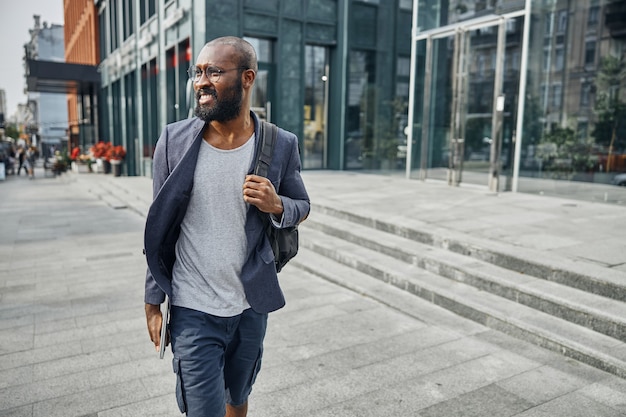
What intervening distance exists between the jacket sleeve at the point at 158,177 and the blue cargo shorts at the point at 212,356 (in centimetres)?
10

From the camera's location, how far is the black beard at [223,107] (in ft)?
6.88

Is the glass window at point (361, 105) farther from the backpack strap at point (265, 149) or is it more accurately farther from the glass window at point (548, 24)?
the backpack strap at point (265, 149)

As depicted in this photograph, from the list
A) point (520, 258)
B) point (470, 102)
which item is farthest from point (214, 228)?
point (470, 102)

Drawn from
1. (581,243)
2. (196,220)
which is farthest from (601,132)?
(196,220)

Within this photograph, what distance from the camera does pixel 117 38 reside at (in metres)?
24.5

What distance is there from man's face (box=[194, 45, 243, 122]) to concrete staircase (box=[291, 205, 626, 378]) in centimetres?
340

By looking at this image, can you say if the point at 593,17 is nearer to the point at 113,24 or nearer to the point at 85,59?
the point at 113,24

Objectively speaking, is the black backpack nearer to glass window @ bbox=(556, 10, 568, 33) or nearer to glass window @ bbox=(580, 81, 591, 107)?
glass window @ bbox=(580, 81, 591, 107)

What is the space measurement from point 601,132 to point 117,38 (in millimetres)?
22121

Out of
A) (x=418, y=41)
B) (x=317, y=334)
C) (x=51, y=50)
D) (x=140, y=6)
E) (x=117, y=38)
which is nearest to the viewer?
(x=317, y=334)

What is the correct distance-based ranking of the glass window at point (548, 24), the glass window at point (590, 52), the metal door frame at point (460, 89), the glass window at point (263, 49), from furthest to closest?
1. the glass window at point (263, 49)
2. the metal door frame at point (460, 89)
3. the glass window at point (548, 24)
4. the glass window at point (590, 52)

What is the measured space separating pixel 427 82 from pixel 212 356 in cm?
1213

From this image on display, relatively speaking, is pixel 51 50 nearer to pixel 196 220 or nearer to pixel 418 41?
pixel 418 41

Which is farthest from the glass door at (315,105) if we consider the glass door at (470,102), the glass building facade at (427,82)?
the glass door at (470,102)
